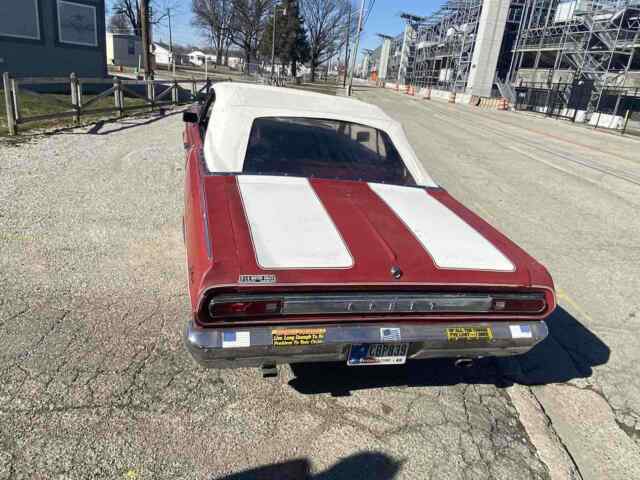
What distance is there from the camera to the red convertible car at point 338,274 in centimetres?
232

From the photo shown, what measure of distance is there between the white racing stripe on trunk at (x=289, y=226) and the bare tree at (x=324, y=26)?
2635 inches

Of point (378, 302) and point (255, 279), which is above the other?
point (255, 279)

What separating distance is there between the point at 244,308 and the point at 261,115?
199 centimetres

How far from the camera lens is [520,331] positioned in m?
2.76

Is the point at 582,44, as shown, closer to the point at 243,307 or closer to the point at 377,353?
the point at 377,353

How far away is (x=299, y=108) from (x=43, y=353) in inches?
102

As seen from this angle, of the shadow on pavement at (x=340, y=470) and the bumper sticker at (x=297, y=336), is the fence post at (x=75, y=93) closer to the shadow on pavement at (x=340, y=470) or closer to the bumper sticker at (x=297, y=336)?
the bumper sticker at (x=297, y=336)

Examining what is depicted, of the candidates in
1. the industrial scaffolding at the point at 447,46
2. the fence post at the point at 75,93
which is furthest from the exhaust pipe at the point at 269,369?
the industrial scaffolding at the point at 447,46

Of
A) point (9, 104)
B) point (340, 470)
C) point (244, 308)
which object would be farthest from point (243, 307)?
point (9, 104)

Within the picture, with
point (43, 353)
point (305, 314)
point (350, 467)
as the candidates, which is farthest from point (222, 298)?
point (43, 353)

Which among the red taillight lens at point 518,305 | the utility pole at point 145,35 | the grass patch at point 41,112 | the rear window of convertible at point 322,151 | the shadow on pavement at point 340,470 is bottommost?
the shadow on pavement at point 340,470

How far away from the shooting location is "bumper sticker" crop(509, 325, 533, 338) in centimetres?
274

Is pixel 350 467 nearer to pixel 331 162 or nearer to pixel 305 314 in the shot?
pixel 305 314

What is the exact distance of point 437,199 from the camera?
367 cm
